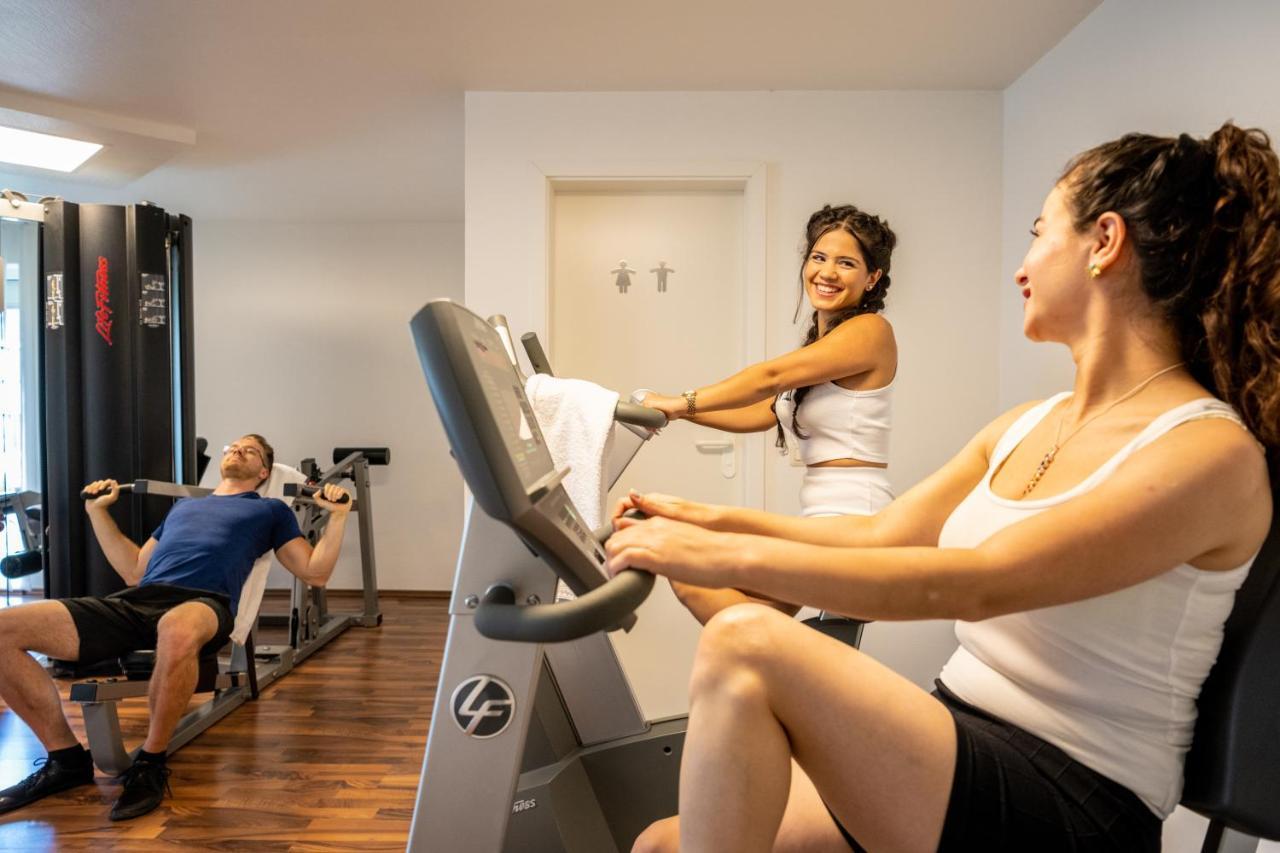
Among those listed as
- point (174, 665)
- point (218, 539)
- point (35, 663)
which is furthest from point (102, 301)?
point (174, 665)

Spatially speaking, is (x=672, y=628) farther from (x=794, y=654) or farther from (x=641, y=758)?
(x=794, y=654)

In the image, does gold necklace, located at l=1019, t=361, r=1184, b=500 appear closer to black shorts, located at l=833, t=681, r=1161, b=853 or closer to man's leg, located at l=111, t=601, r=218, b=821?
black shorts, located at l=833, t=681, r=1161, b=853

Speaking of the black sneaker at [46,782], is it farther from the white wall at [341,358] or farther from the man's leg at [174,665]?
the white wall at [341,358]

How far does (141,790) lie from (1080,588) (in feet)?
9.01

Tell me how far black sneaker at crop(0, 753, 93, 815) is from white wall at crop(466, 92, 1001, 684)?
202 cm

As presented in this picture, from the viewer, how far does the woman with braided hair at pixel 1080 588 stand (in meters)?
0.93

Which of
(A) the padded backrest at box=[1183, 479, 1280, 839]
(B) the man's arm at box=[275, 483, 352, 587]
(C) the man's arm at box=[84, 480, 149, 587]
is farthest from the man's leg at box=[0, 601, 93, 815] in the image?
(A) the padded backrest at box=[1183, 479, 1280, 839]

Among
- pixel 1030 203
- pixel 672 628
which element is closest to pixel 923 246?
pixel 1030 203

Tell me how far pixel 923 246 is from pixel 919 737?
2619 millimetres

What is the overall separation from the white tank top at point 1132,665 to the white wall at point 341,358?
4875mm

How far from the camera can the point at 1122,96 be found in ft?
8.05

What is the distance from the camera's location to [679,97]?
10.7ft

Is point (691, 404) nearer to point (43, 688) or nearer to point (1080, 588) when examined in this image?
point (1080, 588)

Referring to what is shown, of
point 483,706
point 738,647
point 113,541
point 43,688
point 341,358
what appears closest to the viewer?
point 738,647
